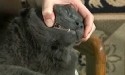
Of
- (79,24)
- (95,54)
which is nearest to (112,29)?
(95,54)

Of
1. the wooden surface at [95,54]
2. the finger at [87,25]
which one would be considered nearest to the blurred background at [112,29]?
the wooden surface at [95,54]

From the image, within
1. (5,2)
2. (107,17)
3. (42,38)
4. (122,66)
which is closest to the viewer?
(42,38)

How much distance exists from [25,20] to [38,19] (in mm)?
19

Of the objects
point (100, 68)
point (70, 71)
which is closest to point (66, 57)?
point (70, 71)

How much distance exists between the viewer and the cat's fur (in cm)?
39

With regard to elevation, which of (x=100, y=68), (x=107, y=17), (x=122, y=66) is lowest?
(x=122, y=66)

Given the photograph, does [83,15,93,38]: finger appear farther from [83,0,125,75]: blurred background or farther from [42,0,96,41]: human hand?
[83,0,125,75]: blurred background

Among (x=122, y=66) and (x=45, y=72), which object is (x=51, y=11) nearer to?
(x=45, y=72)

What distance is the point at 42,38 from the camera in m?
0.39

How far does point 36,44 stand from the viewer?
1.29ft

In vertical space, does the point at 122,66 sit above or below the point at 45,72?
below

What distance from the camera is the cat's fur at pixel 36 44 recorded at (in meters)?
0.39

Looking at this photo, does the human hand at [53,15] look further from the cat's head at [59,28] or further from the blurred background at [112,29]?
the blurred background at [112,29]

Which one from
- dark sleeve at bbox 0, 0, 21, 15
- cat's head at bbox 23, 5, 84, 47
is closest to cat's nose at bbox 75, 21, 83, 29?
cat's head at bbox 23, 5, 84, 47
